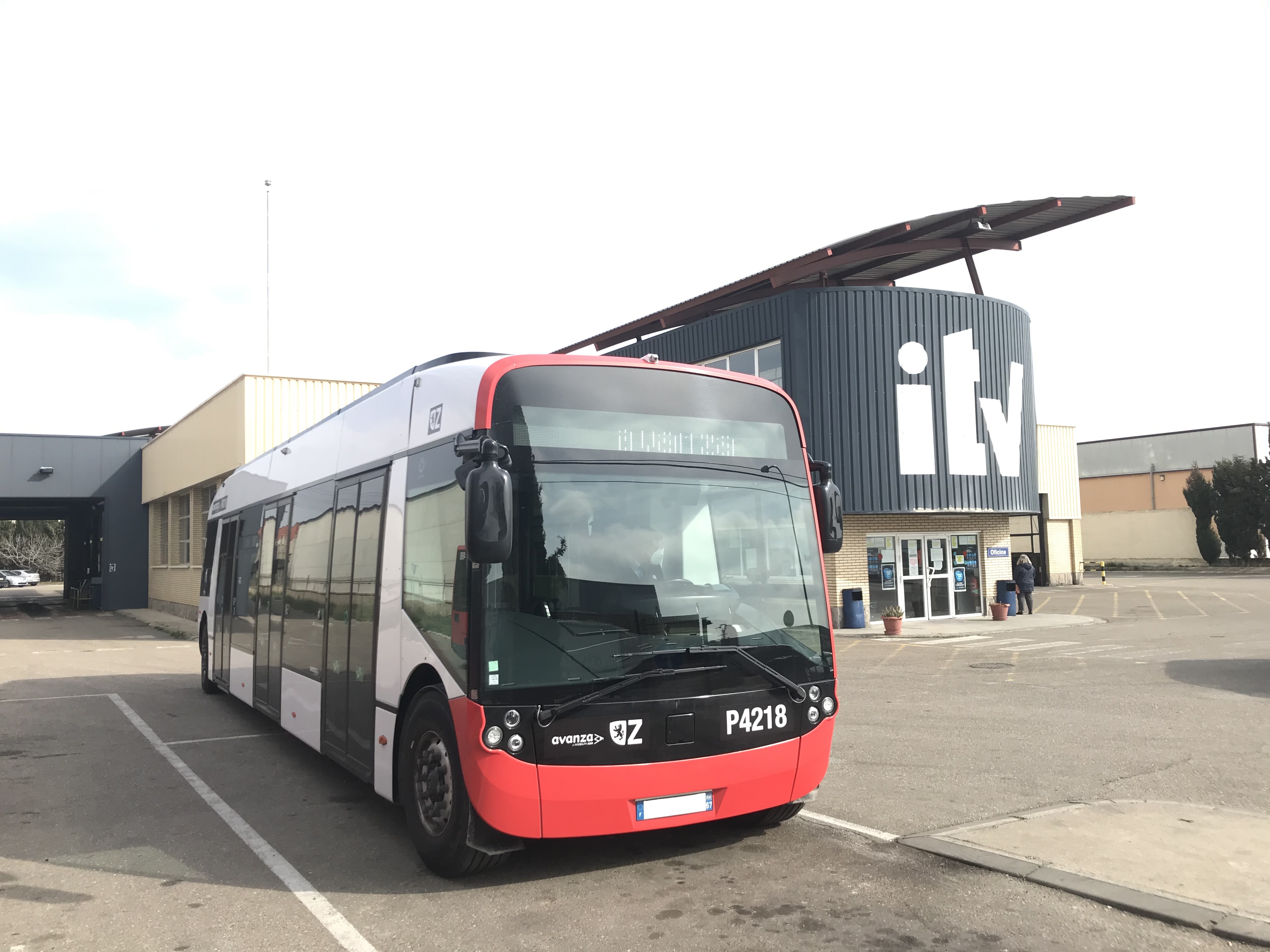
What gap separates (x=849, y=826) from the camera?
6.35 meters

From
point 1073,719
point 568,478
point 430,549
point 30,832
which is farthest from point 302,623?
point 1073,719

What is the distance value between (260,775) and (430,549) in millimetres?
3883

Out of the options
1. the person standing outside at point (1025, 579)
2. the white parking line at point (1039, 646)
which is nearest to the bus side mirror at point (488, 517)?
the white parking line at point (1039, 646)

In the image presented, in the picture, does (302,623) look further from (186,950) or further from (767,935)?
(767,935)

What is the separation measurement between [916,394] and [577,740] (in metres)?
21.2

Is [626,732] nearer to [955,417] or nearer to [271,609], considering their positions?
[271,609]

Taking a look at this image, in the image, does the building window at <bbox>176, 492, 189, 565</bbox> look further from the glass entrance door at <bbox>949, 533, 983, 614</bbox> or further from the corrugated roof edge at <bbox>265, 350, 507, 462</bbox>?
the corrugated roof edge at <bbox>265, 350, 507, 462</bbox>

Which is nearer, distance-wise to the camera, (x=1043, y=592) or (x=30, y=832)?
(x=30, y=832)

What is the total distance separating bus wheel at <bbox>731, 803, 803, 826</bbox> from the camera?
6184 millimetres

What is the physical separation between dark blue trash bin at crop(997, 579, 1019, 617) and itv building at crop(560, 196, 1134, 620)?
309mm

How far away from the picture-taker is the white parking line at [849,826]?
19.9ft

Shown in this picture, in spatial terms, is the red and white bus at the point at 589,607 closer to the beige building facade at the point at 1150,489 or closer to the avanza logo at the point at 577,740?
the avanza logo at the point at 577,740

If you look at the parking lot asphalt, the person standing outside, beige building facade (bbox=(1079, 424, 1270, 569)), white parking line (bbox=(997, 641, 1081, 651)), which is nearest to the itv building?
the person standing outside

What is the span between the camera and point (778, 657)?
579cm
